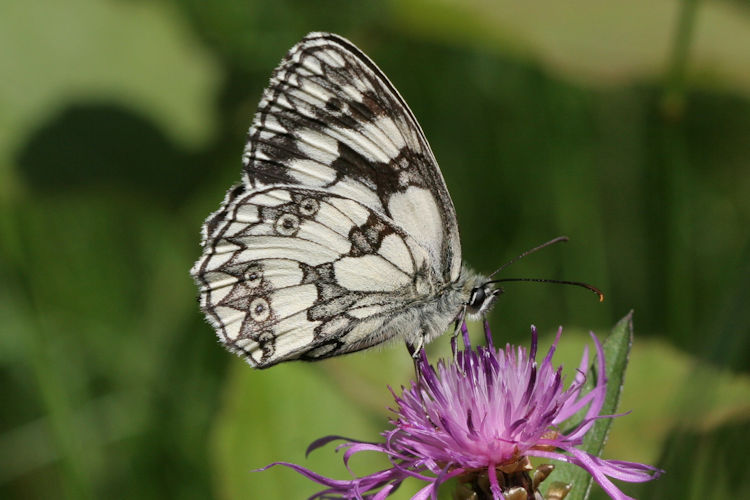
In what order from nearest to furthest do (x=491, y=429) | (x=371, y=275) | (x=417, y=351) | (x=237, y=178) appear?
1. (x=491, y=429)
2. (x=417, y=351)
3. (x=371, y=275)
4. (x=237, y=178)

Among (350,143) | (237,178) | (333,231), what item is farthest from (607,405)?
(237,178)

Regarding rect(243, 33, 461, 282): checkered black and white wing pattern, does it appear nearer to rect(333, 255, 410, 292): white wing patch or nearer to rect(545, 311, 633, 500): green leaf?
rect(333, 255, 410, 292): white wing patch

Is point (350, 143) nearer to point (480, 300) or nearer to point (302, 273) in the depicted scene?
point (302, 273)

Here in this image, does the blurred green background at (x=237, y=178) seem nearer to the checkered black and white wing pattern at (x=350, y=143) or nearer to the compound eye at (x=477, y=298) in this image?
the compound eye at (x=477, y=298)

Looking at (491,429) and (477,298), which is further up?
(477,298)

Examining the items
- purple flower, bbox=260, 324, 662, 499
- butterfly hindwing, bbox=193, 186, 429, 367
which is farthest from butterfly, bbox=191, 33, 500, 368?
purple flower, bbox=260, 324, 662, 499
